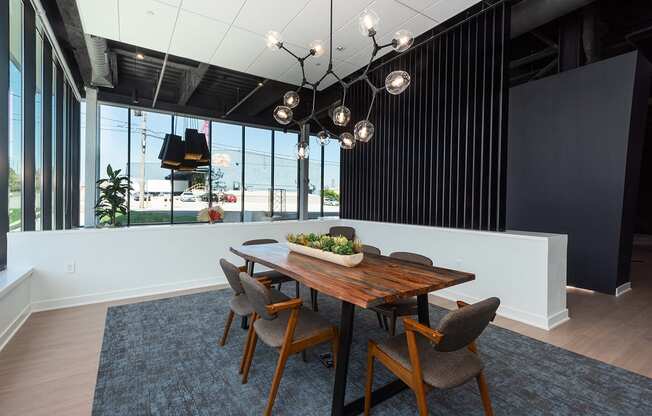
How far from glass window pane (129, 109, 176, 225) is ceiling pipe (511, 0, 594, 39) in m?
7.23

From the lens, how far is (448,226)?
4.14 meters

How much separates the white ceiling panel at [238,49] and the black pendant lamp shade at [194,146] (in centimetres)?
261

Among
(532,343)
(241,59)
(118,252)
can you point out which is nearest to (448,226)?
(532,343)

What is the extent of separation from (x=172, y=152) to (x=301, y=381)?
5.94 meters

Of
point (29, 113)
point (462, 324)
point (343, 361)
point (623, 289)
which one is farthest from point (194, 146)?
point (623, 289)

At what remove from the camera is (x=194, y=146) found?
6730 millimetres

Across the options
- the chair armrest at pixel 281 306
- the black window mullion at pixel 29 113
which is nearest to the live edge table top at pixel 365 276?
the chair armrest at pixel 281 306

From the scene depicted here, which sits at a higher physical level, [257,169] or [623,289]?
[257,169]

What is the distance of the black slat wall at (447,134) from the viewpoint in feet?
11.8

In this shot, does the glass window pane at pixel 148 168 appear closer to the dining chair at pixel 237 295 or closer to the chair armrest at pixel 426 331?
the dining chair at pixel 237 295

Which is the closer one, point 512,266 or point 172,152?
point 512,266

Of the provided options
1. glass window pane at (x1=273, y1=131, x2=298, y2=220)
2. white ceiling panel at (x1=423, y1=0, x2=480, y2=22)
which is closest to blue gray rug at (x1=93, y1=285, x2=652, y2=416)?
white ceiling panel at (x1=423, y1=0, x2=480, y2=22)

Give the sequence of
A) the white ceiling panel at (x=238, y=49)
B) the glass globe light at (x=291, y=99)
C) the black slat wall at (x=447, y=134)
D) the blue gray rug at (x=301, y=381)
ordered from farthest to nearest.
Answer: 1. the white ceiling panel at (x=238, y=49)
2. the black slat wall at (x=447, y=134)
3. the glass globe light at (x=291, y=99)
4. the blue gray rug at (x=301, y=381)

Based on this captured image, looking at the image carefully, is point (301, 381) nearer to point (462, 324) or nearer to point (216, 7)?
point (462, 324)
